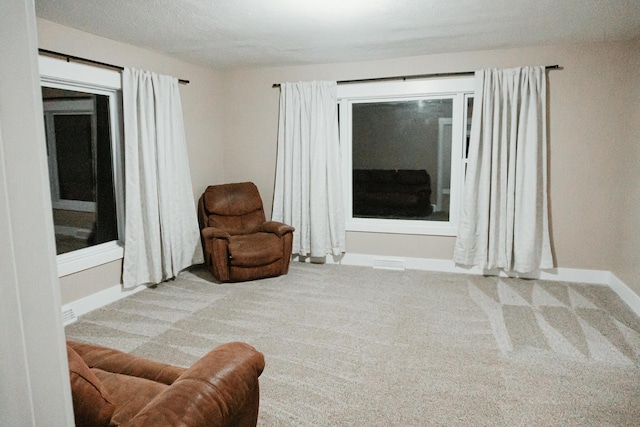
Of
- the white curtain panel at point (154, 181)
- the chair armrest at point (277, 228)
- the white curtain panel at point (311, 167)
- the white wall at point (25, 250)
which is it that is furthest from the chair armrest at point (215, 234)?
the white wall at point (25, 250)

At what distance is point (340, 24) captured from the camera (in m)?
3.36

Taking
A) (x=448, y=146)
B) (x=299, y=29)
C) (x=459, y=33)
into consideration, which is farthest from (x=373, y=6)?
(x=448, y=146)

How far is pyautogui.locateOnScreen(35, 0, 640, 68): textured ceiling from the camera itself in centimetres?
289

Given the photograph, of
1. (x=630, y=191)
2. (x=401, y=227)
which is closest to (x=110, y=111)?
(x=401, y=227)

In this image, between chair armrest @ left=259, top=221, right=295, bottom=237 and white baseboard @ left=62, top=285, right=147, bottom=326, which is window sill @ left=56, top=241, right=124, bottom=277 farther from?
chair armrest @ left=259, top=221, right=295, bottom=237

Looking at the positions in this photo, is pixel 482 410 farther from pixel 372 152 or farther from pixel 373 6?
pixel 372 152

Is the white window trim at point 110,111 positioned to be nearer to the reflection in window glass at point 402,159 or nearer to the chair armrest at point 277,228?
the chair armrest at point 277,228

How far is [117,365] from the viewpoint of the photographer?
5.58 ft

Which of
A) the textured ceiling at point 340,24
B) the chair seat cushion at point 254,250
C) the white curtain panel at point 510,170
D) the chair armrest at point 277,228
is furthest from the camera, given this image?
the chair armrest at point 277,228

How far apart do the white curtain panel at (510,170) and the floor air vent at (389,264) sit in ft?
2.88

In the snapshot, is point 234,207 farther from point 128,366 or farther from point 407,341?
point 128,366

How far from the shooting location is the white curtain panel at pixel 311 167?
16.0 ft

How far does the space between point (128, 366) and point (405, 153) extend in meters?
4.22

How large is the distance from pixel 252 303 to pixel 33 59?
3400 mm
